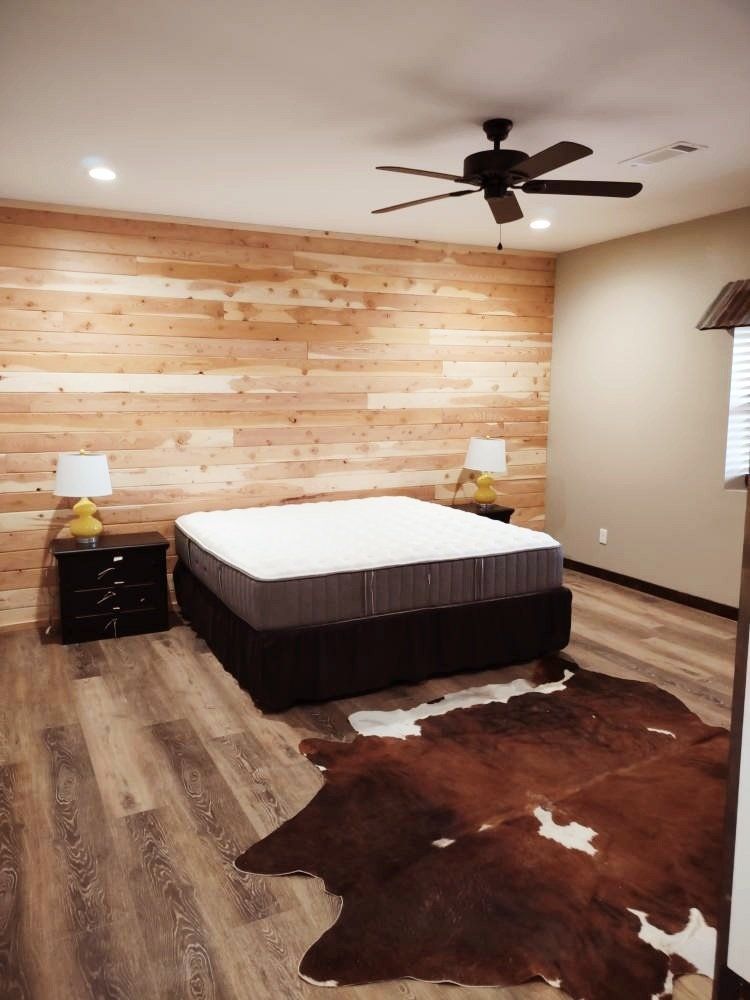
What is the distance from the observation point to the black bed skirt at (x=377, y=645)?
3295 mm

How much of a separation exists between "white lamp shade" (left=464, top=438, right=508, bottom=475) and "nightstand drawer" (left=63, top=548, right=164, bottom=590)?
7.80 ft

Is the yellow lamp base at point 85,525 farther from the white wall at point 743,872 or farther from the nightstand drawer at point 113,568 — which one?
the white wall at point 743,872

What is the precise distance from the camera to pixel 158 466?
472 centimetres

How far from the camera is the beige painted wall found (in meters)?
4.67

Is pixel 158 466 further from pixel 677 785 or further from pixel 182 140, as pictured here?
pixel 677 785

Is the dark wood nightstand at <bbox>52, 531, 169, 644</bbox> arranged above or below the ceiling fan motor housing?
below

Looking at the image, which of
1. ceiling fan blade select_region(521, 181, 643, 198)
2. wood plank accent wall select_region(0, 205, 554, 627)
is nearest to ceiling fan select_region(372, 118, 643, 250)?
ceiling fan blade select_region(521, 181, 643, 198)

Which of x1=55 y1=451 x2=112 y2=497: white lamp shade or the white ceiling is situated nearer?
the white ceiling

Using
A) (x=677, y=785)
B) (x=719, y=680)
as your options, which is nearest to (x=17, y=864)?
(x=677, y=785)

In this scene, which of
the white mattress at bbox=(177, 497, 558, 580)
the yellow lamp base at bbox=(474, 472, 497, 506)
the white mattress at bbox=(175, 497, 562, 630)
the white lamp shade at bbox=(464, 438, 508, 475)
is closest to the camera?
the white mattress at bbox=(175, 497, 562, 630)

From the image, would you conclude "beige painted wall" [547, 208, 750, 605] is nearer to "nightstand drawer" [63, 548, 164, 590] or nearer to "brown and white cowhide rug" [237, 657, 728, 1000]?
"brown and white cowhide rug" [237, 657, 728, 1000]

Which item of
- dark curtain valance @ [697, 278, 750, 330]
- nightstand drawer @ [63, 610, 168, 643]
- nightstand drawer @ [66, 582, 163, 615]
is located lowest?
nightstand drawer @ [63, 610, 168, 643]

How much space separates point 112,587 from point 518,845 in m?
2.81

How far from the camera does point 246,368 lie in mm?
4930
